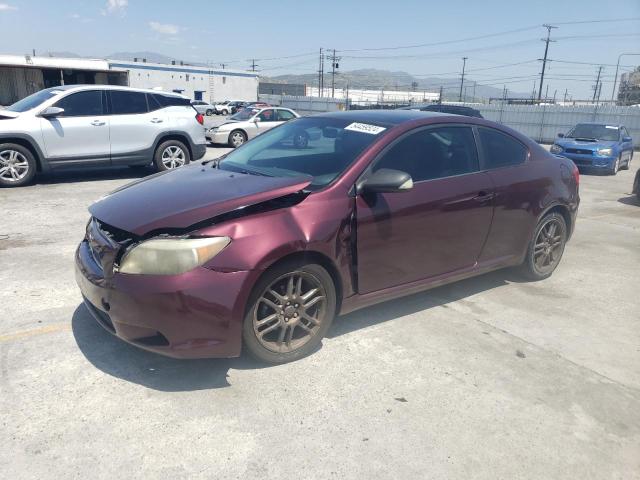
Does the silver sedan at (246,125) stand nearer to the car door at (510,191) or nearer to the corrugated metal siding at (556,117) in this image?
the car door at (510,191)

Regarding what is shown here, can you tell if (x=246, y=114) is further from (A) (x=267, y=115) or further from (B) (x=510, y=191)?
(B) (x=510, y=191)

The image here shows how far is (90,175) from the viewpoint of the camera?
1017 cm

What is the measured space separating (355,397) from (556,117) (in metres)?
29.2

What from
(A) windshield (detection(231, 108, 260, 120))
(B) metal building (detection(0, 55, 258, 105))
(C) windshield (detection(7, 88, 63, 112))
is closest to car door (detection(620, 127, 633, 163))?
(A) windshield (detection(231, 108, 260, 120))

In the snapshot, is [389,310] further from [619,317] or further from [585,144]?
[585,144]

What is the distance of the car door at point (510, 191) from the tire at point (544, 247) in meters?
0.19

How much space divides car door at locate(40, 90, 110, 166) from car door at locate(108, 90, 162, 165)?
0.17 metres

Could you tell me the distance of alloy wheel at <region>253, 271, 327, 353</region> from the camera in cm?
311

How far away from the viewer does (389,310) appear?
13.7 ft

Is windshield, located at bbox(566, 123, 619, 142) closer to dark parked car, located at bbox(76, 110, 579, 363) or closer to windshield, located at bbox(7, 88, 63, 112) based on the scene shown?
dark parked car, located at bbox(76, 110, 579, 363)

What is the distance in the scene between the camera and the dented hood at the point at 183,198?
115 inches

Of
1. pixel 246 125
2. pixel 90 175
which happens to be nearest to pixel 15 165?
pixel 90 175

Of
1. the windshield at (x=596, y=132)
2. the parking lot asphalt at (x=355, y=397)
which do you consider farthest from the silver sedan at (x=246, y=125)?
the parking lot asphalt at (x=355, y=397)

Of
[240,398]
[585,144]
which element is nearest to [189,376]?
[240,398]
